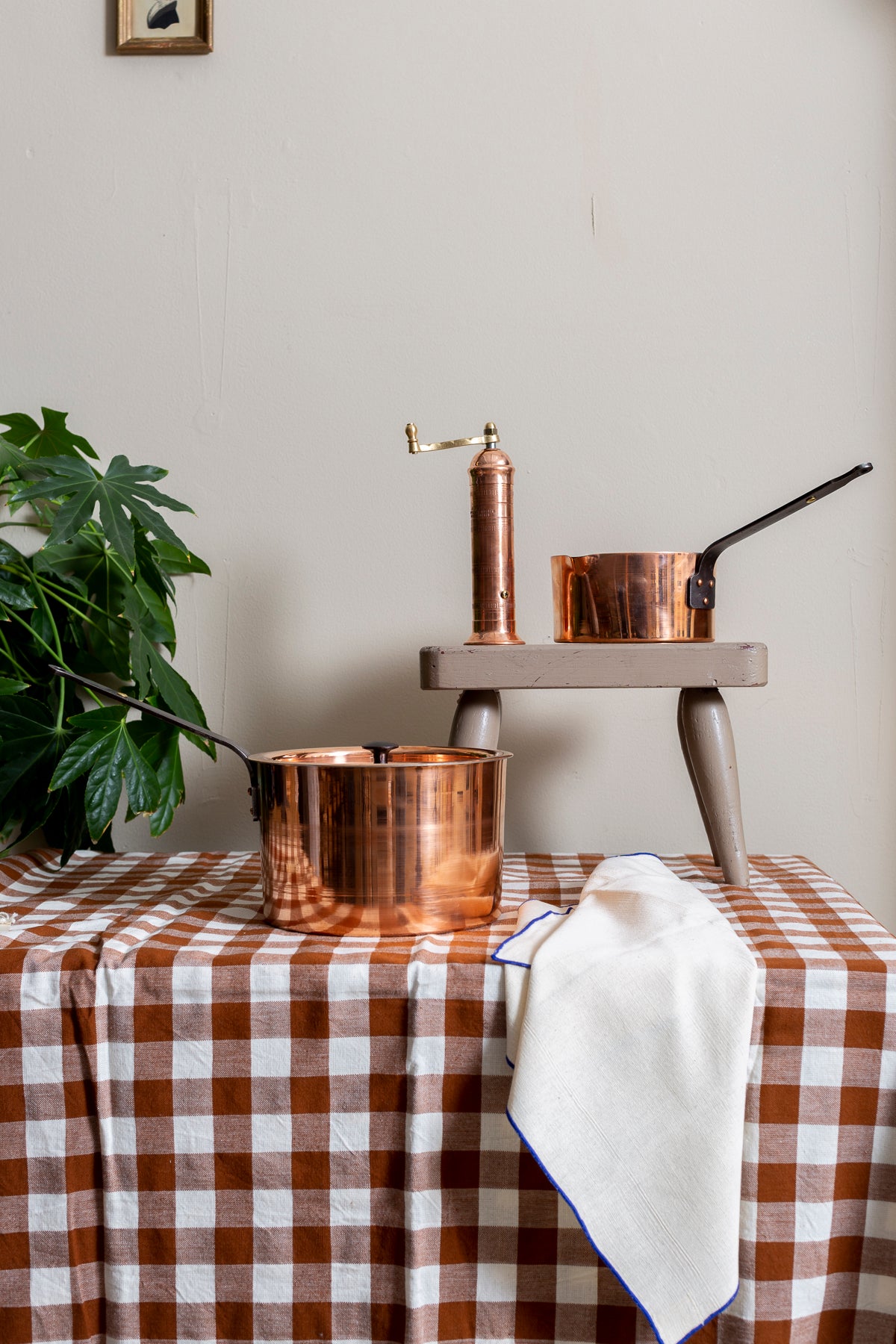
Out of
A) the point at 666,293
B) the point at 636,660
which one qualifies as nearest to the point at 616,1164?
the point at 636,660

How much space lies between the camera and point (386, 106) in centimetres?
127

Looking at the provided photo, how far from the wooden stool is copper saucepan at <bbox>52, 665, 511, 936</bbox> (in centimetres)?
15

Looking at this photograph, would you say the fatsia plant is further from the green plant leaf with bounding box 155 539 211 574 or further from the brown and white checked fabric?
the brown and white checked fabric

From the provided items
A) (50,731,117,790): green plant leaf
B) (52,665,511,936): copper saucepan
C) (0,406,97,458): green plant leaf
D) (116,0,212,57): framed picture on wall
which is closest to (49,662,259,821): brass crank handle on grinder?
(52,665,511,936): copper saucepan

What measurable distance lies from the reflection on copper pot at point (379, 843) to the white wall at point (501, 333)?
0.46 metres

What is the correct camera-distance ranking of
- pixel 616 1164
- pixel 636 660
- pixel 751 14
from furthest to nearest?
pixel 751 14 → pixel 636 660 → pixel 616 1164

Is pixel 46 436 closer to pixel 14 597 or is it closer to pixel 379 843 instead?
pixel 14 597

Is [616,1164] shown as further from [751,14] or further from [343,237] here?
[751,14]

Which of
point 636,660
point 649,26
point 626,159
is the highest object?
point 649,26

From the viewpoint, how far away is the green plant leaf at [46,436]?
48.6 inches

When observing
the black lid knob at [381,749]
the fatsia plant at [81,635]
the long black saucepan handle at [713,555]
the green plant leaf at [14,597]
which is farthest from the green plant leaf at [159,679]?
the long black saucepan handle at [713,555]

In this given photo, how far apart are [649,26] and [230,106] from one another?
1.70ft

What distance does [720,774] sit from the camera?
40.1 inches

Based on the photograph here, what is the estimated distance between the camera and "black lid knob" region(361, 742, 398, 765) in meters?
0.90
